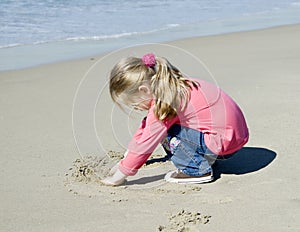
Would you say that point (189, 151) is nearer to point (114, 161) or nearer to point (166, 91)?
point (166, 91)

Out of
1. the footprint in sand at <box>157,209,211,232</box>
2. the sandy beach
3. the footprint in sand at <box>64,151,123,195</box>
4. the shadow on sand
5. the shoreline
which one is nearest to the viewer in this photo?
the footprint in sand at <box>157,209,211,232</box>

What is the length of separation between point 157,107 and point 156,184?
45 cm

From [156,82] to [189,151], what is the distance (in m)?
0.44

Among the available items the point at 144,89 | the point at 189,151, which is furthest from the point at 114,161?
the point at 144,89

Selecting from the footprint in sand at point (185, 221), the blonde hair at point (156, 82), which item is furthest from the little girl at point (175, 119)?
the footprint in sand at point (185, 221)

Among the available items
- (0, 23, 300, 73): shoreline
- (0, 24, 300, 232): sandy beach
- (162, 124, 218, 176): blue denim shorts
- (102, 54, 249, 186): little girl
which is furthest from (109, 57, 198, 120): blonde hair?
(0, 23, 300, 73): shoreline

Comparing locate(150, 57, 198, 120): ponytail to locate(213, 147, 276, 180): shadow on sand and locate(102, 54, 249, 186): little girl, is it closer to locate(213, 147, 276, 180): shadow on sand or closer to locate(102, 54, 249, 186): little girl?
locate(102, 54, 249, 186): little girl

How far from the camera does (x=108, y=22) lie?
9320 millimetres

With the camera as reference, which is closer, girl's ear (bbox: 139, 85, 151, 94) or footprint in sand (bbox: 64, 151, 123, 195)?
girl's ear (bbox: 139, 85, 151, 94)

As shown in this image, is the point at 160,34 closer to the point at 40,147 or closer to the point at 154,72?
the point at 40,147

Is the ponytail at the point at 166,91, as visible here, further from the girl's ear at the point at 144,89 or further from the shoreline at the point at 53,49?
the shoreline at the point at 53,49

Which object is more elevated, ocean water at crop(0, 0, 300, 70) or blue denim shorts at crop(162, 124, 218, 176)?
blue denim shorts at crop(162, 124, 218, 176)

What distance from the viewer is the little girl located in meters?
3.09

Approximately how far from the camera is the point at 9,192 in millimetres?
3160
